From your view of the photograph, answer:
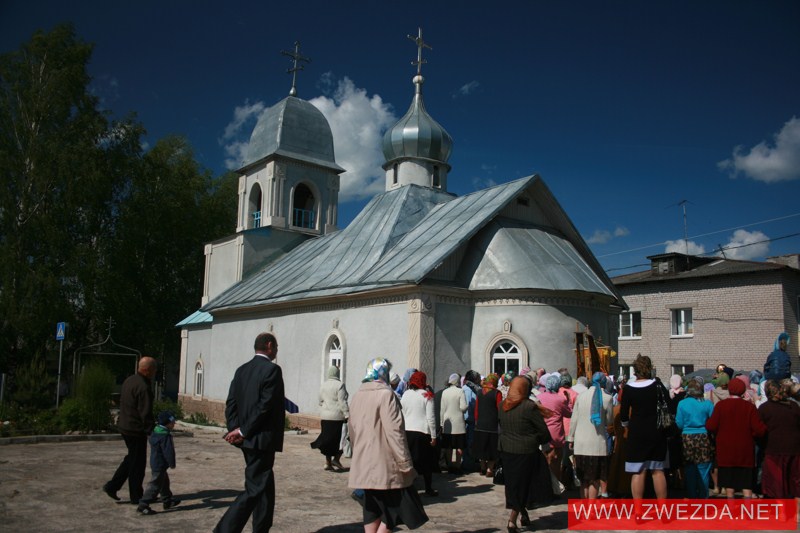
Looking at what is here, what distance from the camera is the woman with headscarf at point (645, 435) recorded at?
7539mm

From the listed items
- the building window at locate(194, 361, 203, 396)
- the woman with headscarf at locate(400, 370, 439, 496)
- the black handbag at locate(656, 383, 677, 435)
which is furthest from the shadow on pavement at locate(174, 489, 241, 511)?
the building window at locate(194, 361, 203, 396)

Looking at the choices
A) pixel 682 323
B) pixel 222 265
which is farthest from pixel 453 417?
pixel 682 323

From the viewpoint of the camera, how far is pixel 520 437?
7207 millimetres

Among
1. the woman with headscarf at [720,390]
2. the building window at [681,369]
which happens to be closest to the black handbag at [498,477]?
the woman with headscarf at [720,390]

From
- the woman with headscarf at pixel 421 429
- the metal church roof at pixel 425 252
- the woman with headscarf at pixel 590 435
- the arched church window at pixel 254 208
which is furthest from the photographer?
the arched church window at pixel 254 208

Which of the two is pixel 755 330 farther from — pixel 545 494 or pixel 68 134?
pixel 68 134

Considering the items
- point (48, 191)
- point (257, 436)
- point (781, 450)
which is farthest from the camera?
point (48, 191)

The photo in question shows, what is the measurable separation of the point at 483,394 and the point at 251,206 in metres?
23.1

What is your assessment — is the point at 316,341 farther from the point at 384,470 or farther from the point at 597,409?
the point at 384,470

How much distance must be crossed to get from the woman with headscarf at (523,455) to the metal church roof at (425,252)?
787cm

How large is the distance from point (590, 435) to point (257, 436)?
4411mm

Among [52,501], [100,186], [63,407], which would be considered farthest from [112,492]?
[100,186]

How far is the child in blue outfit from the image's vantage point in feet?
24.7

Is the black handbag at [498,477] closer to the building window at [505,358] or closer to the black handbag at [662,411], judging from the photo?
the black handbag at [662,411]
